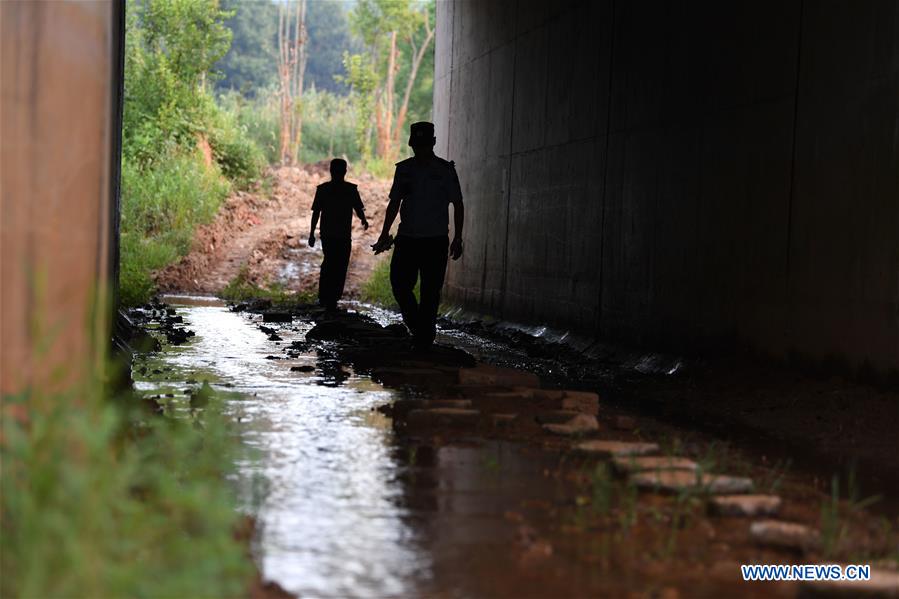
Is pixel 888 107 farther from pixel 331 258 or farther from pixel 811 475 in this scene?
pixel 331 258

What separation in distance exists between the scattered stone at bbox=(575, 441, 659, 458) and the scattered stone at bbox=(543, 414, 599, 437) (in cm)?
35

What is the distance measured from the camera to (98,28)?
4344 millimetres

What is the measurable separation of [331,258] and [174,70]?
16204mm

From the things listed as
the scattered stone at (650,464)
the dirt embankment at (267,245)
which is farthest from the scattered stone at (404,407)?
the dirt embankment at (267,245)

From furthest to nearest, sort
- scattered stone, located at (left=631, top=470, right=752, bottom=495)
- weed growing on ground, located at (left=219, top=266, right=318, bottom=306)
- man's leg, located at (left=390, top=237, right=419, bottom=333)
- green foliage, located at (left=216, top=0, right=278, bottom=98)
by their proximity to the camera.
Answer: green foliage, located at (left=216, top=0, right=278, bottom=98)
weed growing on ground, located at (left=219, top=266, right=318, bottom=306)
man's leg, located at (left=390, top=237, right=419, bottom=333)
scattered stone, located at (left=631, top=470, right=752, bottom=495)

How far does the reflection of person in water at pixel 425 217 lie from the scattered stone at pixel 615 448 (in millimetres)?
4408

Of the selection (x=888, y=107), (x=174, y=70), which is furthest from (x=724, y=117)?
(x=174, y=70)

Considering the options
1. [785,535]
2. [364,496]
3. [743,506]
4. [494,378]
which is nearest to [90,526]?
[364,496]

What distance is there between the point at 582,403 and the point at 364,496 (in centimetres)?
263

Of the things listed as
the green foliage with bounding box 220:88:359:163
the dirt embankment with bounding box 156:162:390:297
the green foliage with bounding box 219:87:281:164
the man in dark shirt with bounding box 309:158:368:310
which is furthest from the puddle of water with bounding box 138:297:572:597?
the green foliage with bounding box 220:88:359:163

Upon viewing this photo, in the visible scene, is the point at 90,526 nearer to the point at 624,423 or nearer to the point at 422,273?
the point at 624,423

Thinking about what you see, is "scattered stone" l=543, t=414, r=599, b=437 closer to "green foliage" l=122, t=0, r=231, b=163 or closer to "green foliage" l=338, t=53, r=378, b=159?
"green foliage" l=122, t=0, r=231, b=163

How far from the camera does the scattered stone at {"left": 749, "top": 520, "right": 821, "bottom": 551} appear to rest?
13.2 ft

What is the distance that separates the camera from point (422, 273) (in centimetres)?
1035
